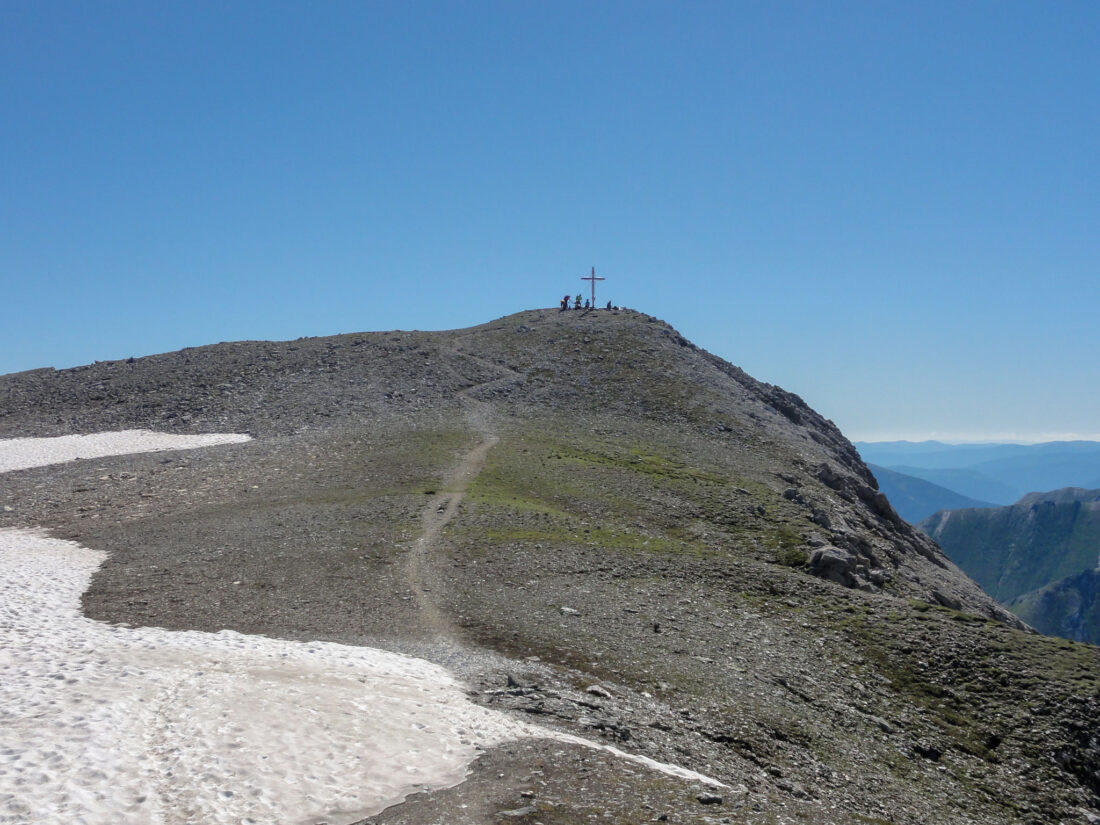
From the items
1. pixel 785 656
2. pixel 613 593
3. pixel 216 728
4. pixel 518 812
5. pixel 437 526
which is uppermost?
pixel 437 526

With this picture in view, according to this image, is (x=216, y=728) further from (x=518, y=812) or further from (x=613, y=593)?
(x=613, y=593)

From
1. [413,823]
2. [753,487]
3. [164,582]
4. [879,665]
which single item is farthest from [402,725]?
[753,487]

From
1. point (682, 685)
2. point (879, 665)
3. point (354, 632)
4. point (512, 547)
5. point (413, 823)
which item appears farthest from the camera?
point (512, 547)

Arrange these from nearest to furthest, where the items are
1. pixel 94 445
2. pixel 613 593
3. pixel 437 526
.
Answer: pixel 613 593, pixel 437 526, pixel 94 445

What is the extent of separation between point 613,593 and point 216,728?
55.1ft

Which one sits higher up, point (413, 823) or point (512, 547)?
point (512, 547)

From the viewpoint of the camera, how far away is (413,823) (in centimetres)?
1337

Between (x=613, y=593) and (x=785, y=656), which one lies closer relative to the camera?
(x=785, y=656)

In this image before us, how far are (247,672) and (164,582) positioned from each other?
36.5 feet

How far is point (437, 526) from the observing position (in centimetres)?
3659

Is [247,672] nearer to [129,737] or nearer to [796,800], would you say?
[129,737]

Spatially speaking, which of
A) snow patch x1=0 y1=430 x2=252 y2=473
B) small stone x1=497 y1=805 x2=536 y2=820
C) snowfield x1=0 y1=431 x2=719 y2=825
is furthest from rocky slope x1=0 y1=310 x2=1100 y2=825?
snow patch x1=0 y1=430 x2=252 y2=473

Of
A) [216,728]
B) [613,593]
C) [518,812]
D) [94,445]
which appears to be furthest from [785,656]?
[94,445]

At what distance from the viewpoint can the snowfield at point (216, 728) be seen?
13555 mm
